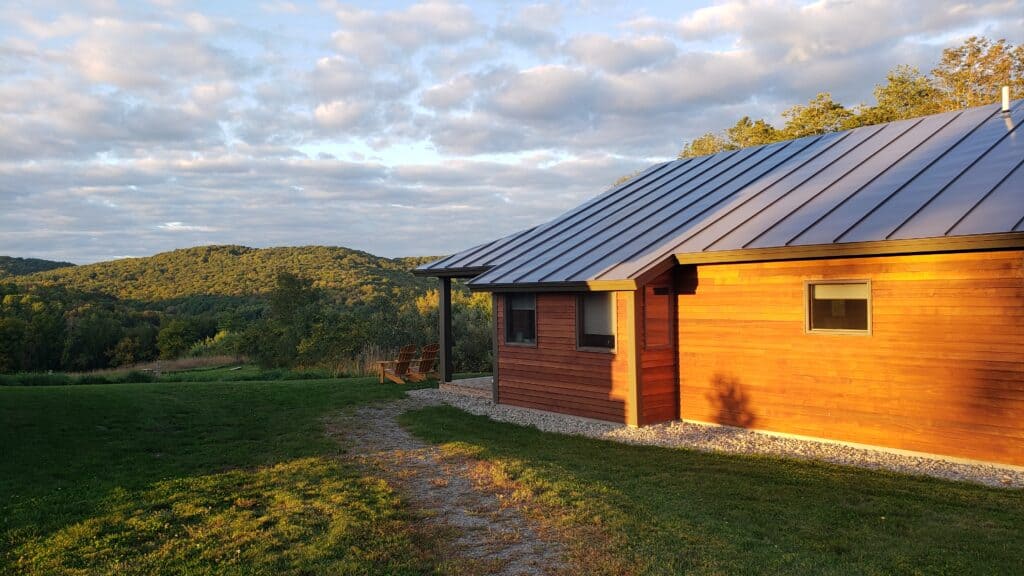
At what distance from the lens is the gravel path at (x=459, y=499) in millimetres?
4777

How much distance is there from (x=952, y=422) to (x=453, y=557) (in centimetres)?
622

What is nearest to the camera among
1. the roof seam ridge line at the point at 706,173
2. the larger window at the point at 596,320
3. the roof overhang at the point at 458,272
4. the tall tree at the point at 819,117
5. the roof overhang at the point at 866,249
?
the roof overhang at the point at 866,249

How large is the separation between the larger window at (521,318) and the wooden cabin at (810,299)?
0.10 feet

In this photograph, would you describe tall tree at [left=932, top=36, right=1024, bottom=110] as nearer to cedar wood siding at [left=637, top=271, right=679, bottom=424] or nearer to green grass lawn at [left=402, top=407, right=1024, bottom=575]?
cedar wood siding at [left=637, top=271, right=679, bottom=424]

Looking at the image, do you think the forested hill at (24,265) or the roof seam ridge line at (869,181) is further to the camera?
the forested hill at (24,265)

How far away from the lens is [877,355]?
8469 mm

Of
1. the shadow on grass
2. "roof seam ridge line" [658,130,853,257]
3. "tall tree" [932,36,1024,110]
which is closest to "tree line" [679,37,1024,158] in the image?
"tall tree" [932,36,1024,110]

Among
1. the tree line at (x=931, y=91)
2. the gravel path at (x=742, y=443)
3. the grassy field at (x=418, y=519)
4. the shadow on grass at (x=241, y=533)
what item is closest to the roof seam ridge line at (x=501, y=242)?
the gravel path at (x=742, y=443)

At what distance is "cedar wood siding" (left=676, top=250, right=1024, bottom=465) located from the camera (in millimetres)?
7531

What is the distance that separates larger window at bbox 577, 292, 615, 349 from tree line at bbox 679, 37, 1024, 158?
16999mm

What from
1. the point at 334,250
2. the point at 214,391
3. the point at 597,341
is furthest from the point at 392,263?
the point at 597,341

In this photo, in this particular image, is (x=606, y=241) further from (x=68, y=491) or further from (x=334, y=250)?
(x=334, y=250)

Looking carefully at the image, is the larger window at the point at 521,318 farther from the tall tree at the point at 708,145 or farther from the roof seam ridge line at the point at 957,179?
the tall tree at the point at 708,145

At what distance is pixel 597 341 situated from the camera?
36.8ft
